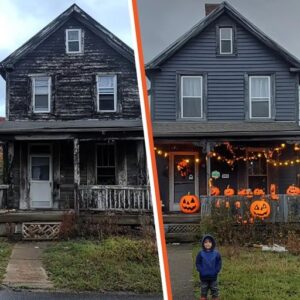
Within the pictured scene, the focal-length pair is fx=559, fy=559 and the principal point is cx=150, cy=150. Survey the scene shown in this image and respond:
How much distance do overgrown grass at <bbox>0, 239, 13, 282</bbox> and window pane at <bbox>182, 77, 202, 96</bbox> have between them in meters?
2.45

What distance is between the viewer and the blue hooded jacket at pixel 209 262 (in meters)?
3.38

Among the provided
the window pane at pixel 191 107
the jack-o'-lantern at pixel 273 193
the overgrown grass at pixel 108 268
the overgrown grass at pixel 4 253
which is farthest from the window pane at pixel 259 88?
the overgrown grass at pixel 4 253

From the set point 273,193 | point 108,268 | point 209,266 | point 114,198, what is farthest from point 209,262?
point 114,198

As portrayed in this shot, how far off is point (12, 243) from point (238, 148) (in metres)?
2.96

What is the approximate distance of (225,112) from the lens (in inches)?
248

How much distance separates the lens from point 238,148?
22.4 ft

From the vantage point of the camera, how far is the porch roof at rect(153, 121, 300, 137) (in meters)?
5.47

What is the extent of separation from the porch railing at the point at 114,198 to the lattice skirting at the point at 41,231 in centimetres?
57

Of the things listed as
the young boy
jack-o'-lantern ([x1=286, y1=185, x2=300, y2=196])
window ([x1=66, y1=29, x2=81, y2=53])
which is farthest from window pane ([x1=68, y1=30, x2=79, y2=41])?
the young boy

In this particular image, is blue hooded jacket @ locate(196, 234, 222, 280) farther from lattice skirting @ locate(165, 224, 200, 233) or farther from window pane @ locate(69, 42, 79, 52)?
window pane @ locate(69, 42, 79, 52)

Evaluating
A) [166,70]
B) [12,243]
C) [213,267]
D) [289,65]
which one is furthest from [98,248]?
[289,65]

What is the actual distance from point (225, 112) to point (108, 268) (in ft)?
7.82

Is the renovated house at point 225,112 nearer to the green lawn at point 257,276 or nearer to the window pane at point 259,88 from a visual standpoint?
the window pane at point 259,88

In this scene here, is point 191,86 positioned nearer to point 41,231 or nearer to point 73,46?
point 41,231
